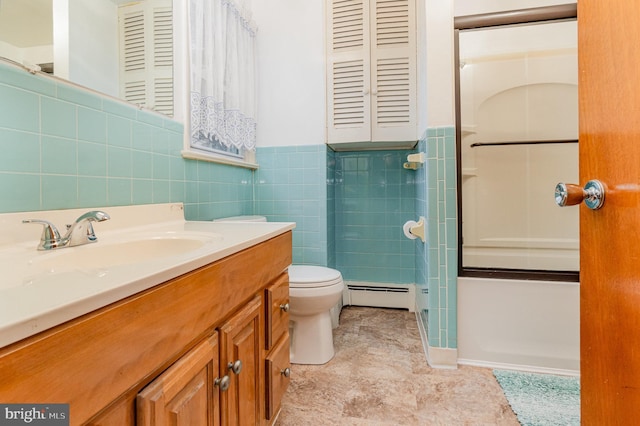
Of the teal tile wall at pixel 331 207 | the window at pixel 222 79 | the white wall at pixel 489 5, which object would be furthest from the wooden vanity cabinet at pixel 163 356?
the white wall at pixel 489 5

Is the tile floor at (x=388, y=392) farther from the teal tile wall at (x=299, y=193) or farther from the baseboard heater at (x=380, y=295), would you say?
the teal tile wall at (x=299, y=193)

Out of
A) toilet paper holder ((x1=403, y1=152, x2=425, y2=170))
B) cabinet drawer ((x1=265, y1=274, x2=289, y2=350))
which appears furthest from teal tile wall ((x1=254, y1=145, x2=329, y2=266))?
cabinet drawer ((x1=265, y1=274, x2=289, y2=350))

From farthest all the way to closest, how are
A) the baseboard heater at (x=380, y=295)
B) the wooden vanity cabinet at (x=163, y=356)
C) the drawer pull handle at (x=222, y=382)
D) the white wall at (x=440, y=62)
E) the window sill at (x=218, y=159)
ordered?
the baseboard heater at (x=380, y=295)
the white wall at (x=440, y=62)
the window sill at (x=218, y=159)
the drawer pull handle at (x=222, y=382)
the wooden vanity cabinet at (x=163, y=356)

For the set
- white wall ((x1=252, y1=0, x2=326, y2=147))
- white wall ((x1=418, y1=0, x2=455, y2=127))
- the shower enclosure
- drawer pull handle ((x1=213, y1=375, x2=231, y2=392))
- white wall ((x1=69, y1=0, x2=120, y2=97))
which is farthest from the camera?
white wall ((x1=252, y1=0, x2=326, y2=147))

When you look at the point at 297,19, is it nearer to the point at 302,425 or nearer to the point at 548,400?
the point at 302,425

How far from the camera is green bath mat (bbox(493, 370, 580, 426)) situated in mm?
1214

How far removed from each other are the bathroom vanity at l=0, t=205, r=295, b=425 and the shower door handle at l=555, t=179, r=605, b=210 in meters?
0.71

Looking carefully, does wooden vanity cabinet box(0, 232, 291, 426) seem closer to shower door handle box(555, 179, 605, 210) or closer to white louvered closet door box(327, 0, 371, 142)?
shower door handle box(555, 179, 605, 210)

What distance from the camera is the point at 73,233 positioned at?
813 millimetres

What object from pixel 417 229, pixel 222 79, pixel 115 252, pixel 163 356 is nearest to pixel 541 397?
pixel 417 229

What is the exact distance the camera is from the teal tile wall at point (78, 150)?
787mm

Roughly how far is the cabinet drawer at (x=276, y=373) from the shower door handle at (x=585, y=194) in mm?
909

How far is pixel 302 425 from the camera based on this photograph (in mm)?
1205

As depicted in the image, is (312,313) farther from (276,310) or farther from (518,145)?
(518,145)
